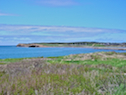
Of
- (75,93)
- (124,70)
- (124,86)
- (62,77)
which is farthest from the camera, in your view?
(124,70)

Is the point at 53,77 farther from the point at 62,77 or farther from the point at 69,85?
the point at 69,85

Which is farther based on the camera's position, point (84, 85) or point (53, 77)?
point (53, 77)

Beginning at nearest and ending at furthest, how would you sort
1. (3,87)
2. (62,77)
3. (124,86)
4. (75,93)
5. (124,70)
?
(75,93) → (3,87) → (124,86) → (62,77) → (124,70)

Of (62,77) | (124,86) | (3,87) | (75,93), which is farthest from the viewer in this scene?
(62,77)

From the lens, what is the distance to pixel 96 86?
8211 mm

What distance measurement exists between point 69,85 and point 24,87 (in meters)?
1.71

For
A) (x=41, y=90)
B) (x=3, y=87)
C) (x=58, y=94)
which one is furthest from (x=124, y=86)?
(x=3, y=87)

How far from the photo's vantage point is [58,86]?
7715 millimetres

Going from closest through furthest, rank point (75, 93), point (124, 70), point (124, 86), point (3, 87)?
point (75, 93) → point (3, 87) → point (124, 86) → point (124, 70)

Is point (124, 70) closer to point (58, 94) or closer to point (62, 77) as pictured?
point (62, 77)

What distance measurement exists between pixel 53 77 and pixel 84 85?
1.72 m

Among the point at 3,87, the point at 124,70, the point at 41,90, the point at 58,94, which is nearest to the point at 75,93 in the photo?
the point at 58,94

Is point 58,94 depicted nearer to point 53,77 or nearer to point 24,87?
point 24,87

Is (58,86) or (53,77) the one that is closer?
(58,86)
